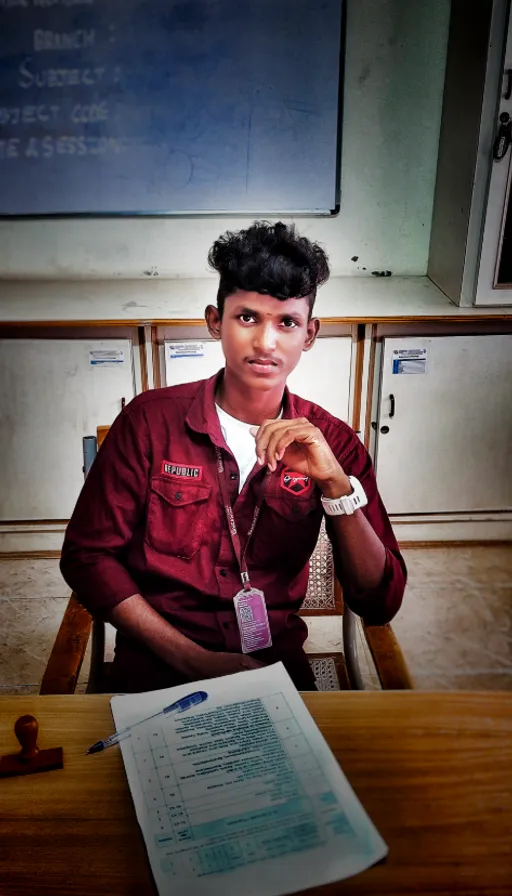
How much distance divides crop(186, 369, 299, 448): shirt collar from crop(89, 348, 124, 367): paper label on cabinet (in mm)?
1193

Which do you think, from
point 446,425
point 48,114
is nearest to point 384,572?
point 446,425

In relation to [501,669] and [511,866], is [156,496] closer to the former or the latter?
[511,866]

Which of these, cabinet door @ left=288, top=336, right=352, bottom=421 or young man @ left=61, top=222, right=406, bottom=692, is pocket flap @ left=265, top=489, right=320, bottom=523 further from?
cabinet door @ left=288, top=336, right=352, bottom=421

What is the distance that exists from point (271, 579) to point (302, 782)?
63cm

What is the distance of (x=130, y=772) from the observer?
0.87 m

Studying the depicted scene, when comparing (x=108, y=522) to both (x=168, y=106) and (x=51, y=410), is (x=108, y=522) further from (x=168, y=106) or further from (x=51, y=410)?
(x=168, y=106)

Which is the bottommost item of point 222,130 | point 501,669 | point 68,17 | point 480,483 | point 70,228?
point 501,669

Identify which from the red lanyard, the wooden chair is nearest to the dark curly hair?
the red lanyard

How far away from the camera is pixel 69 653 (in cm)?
126

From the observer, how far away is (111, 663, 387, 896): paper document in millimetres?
756

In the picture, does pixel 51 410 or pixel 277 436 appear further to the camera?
pixel 51 410

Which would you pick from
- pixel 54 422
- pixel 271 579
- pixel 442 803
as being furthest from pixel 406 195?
pixel 442 803

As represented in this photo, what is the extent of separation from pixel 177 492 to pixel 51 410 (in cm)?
144

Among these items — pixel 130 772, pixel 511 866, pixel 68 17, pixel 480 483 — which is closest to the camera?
pixel 511 866
